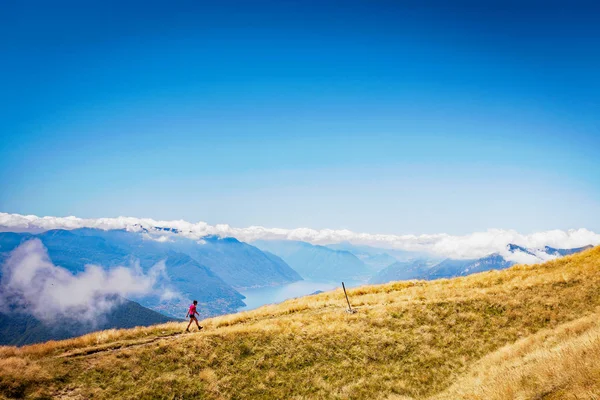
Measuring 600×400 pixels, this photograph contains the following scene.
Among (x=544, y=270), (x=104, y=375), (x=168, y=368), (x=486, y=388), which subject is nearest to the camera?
(x=486, y=388)

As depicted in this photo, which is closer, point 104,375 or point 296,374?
point 104,375

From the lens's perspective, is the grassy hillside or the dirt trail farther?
the dirt trail

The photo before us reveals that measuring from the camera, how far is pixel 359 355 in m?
21.0

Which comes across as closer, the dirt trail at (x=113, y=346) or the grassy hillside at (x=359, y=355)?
the grassy hillside at (x=359, y=355)

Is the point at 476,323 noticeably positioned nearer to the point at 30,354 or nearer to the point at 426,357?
the point at 426,357

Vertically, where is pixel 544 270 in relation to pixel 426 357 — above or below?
above

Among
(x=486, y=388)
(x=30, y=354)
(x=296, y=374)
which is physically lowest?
(x=296, y=374)

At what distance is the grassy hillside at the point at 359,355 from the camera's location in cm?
1422

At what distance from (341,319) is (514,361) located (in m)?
13.1

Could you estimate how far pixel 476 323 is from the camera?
24078 millimetres

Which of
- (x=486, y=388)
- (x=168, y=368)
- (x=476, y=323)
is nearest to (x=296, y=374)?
(x=168, y=368)

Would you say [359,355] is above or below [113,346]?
below

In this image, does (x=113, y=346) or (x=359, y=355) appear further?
(x=359, y=355)

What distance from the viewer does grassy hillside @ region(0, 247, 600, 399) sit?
14.2 m
